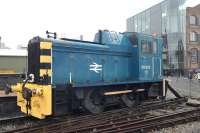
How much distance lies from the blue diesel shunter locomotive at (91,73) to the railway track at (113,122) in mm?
591

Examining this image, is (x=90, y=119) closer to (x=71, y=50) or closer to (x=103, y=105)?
(x=103, y=105)

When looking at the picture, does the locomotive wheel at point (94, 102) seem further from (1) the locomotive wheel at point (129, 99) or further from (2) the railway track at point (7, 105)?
(2) the railway track at point (7, 105)

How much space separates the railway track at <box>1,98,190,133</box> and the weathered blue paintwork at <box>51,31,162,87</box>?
1.26 meters

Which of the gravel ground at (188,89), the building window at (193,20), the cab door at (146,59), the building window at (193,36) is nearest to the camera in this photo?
the cab door at (146,59)

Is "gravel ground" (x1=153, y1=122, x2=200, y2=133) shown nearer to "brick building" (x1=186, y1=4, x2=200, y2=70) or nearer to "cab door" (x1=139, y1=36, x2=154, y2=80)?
"cab door" (x1=139, y1=36, x2=154, y2=80)

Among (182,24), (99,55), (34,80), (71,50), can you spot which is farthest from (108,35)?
(182,24)

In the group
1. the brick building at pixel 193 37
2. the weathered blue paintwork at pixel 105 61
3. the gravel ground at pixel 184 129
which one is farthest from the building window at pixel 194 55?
the gravel ground at pixel 184 129

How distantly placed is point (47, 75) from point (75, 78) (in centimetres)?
140

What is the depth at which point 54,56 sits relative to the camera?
10.5 m

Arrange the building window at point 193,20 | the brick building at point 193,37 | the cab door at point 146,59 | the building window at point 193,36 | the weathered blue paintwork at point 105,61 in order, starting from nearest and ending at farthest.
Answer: the weathered blue paintwork at point 105,61 → the cab door at point 146,59 → the brick building at point 193,37 → the building window at point 193,36 → the building window at point 193,20

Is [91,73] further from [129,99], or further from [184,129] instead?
[184,129]

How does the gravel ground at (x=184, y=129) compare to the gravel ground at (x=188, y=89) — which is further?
the gravel ground at (x=188, y=89)

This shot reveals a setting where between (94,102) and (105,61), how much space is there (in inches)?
67.9

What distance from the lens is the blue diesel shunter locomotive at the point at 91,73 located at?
10094mm
